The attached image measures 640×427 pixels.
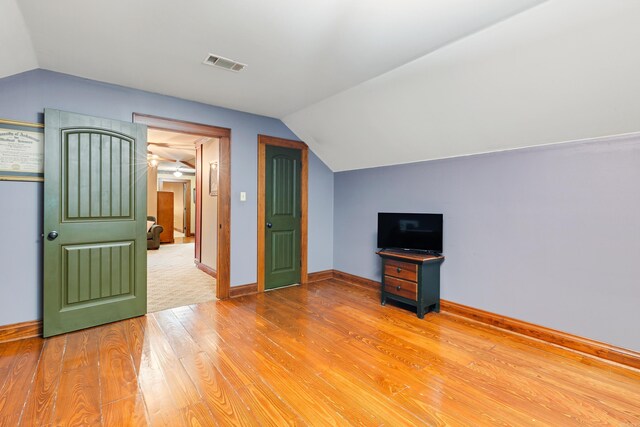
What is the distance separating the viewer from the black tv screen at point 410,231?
140 inches

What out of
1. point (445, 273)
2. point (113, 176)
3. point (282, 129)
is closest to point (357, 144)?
point (282, 129)

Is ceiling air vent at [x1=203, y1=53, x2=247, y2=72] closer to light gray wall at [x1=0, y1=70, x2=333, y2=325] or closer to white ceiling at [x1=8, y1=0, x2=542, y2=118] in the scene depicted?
white ceiling at [x1=8, y1=0, x2=542, y2=118]

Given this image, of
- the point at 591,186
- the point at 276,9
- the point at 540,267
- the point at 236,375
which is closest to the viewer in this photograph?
the point at 276,9

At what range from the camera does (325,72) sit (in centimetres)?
286

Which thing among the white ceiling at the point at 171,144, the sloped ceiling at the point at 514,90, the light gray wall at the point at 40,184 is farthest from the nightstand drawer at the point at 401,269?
the white ceiling at the point at 171,144

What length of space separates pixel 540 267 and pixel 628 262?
1.92ft

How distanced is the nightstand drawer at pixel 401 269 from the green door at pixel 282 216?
4.90ft

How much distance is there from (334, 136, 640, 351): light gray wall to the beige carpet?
3044 mm

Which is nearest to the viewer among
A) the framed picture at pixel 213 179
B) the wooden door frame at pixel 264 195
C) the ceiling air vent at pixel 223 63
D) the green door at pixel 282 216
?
the ceiling air vent at pixel 223 63

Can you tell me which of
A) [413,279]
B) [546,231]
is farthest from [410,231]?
[546,231]

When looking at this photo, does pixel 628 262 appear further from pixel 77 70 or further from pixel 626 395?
pixel 77 70

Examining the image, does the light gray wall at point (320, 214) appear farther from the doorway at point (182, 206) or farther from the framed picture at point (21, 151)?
A: the doorway at point (182, 206)

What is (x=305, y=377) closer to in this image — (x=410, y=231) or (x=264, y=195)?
(x=410, y=231)

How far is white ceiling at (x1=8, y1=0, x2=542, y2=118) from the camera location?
6.36 ft
